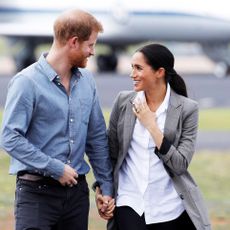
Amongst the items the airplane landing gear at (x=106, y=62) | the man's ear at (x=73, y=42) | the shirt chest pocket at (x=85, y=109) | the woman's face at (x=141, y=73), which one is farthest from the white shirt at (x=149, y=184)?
the airplane landing gear at (x=106, y=62)

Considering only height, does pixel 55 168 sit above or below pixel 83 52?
below

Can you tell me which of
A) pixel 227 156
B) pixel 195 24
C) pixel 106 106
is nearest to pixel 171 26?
pixel 195 24

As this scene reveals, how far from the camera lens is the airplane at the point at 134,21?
1458 inches

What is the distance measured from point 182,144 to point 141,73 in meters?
0.42

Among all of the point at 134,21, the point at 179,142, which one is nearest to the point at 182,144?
the point at 179,142

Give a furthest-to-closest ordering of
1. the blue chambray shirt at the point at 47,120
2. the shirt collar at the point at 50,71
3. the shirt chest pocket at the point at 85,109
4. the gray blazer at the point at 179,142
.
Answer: the gray blazer at the point at 179,142 < the shirt chest pocket at the point at 85,109 < the shirt collar at the point at 50,71 < the blue chambray shirt at the point at 47,120

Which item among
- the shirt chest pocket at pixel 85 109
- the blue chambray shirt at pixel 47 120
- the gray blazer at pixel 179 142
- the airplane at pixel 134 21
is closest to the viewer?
the blue chambray shirt at pixel 47 120

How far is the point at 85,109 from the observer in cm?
525

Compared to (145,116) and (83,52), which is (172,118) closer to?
(145,116)

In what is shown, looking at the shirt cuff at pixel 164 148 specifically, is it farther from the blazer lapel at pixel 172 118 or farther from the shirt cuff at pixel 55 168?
the shirt cuff at pixel 55 168

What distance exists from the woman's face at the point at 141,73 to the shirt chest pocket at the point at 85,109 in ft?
0.89

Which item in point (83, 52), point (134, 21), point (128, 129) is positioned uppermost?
point (83, 52)

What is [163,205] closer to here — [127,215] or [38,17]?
[127,215]

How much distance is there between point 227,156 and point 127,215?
7.68m
